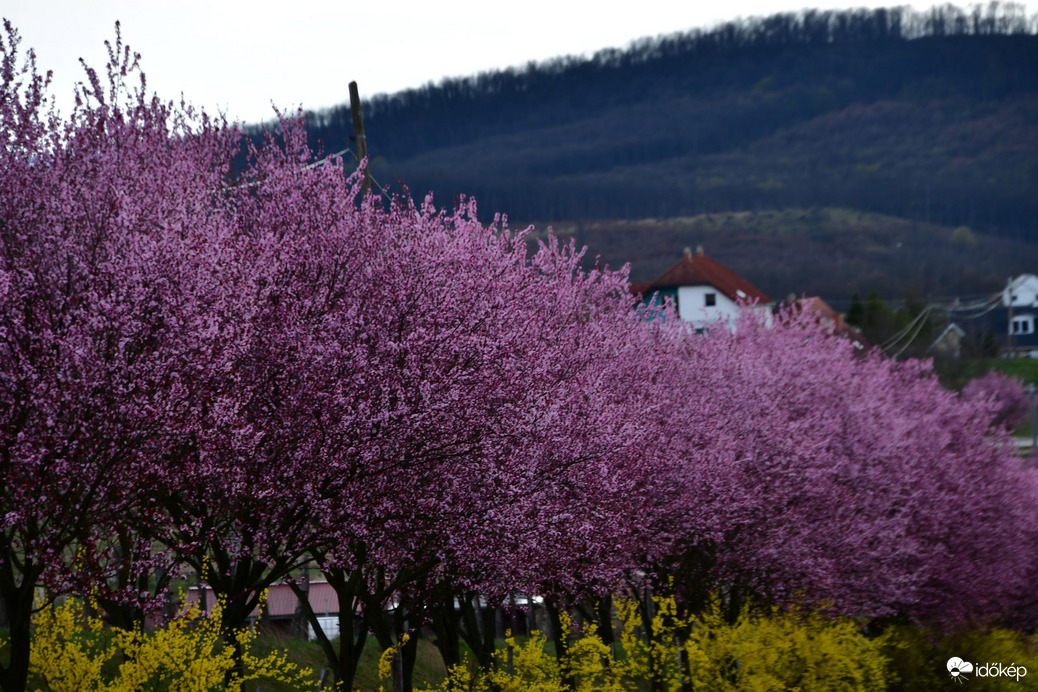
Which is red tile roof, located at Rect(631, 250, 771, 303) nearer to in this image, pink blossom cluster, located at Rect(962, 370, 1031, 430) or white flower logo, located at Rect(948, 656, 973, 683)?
pink blossom cluster, located at Rect(962, 370, 1031, 430)

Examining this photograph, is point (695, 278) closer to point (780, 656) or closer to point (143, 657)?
point (780, 656)

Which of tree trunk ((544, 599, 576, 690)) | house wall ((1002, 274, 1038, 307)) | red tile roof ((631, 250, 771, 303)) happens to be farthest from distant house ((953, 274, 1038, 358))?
tree trunk ((544, 599, 576, 690))

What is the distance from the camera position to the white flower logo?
71.2 ft

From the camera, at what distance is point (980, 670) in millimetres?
22016

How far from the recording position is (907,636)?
23.6 m

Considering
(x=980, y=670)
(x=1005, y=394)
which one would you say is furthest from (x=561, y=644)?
(x=1005, y=394)

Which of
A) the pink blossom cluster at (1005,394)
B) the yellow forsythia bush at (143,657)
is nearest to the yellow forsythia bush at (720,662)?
the yellow forsythia bush at (143,657)

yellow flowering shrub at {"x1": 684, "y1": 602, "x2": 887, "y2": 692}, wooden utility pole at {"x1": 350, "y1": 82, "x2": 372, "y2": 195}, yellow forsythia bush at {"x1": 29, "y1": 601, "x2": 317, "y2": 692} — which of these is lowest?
yellow flowering shrub at {"x1": 684, "y1": 602, "x2": 887, "y2": 692}

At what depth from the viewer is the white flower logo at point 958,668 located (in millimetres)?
21703

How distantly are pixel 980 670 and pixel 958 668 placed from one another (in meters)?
0.54

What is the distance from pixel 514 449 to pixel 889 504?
15970 millimetres

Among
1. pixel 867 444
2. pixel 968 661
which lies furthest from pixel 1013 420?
pixel 968 661

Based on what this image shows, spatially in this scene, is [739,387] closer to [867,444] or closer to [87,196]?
[867,444]

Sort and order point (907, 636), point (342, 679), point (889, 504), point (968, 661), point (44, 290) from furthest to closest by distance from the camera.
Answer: point (889, 504)
point (907, 636)
point (968, 661)
point (342, 679)
point (44, 290)
